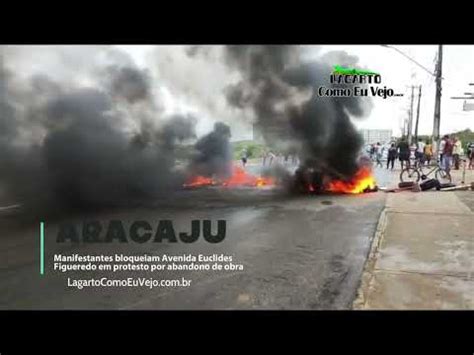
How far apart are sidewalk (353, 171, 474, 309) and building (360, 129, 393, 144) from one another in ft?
3.25

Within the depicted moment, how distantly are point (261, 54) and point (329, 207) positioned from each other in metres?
2.27

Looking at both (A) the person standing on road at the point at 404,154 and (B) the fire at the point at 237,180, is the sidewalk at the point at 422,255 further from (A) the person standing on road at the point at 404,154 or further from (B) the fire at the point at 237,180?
(B) the fire at the point at 237,180

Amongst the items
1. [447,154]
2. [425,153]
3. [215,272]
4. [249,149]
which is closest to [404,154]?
[425,153]

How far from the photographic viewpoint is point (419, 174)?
566 centimetres

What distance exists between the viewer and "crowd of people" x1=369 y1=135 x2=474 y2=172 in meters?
4.58

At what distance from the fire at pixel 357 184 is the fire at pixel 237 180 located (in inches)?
43.9

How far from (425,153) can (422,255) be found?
157cm

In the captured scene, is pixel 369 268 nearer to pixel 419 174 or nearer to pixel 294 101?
pixel 294 101

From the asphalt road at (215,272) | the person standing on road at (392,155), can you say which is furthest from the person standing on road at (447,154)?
the asphalt road at (215,272)

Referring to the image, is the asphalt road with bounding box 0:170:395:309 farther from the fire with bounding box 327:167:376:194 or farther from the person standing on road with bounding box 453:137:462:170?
the person standing on road with bounding box 453:137:462:170

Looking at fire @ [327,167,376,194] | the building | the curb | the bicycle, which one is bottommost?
the curb

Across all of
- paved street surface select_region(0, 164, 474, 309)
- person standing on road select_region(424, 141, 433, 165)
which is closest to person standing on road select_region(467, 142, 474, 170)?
paved street surface select_region(0, 164, 474, 309)
